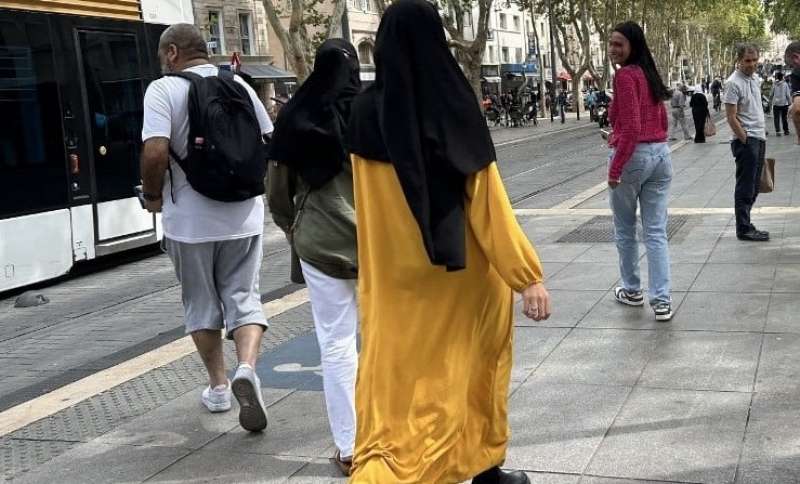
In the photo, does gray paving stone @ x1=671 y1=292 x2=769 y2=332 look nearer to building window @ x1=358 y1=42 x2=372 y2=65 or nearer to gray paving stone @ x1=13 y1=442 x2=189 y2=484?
gray paving stone @ x1=13 y1=442 x2=189 y2=484

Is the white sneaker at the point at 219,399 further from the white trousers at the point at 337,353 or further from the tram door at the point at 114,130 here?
the tram door at the point at 114,130

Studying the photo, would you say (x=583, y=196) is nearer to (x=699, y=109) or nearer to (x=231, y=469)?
(x=699, y=109)

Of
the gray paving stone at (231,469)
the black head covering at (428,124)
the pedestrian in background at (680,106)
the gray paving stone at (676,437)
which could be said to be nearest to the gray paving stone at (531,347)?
the gray paving stone at (676,437)

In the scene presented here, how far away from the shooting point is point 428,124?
9.30ft

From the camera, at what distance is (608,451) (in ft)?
13.0

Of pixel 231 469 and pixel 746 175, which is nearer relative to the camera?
pixel 231 469

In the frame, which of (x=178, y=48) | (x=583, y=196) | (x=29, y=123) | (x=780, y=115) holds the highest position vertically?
(x=178, y=48)

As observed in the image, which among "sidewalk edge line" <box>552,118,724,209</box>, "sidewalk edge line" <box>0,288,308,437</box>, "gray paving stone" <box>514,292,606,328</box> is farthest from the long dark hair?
"sidewalk edge line" <box>552,118,724,209</box>

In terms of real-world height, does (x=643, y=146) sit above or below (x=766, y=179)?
above

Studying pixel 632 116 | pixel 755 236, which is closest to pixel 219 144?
pixel 632 116

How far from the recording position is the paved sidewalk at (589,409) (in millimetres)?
3898

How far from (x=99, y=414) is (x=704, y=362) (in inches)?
120

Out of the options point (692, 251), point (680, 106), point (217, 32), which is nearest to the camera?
point (692, 251)

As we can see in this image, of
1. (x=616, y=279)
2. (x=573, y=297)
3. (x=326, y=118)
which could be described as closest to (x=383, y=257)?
(x=326, y=118)
